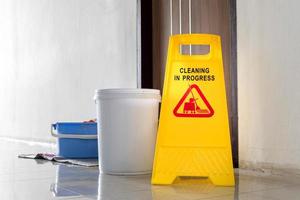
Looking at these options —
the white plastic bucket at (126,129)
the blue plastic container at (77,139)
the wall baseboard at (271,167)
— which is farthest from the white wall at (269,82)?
the blue plastic container at (77,139)

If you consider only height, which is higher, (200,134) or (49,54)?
(49,54)

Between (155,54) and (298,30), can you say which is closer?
(298,30)

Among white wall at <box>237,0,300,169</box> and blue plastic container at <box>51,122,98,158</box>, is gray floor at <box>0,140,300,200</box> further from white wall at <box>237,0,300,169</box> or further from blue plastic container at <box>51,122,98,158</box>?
blue plastic container at <box>51,122,98,158</box>

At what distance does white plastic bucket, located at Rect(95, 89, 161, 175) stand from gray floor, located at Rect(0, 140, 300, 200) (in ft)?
0.25

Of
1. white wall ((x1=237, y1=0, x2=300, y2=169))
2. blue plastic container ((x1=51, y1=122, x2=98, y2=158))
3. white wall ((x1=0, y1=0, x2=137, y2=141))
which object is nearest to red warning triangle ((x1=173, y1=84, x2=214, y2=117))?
white wall ((x1=237, y1=0, x2=300, y2=169))

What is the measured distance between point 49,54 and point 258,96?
8.43 feet

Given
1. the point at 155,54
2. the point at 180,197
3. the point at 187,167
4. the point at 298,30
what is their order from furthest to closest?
the point at 155,54 → the point at 298,30 → the point at 187,167 → the point at 180,197

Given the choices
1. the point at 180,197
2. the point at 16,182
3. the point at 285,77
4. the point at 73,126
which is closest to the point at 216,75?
the point at 285,77

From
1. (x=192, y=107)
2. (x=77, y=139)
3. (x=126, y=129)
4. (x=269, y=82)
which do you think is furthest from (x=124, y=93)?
(x=77, y=139)

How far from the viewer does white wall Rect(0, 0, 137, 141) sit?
287 centimetres

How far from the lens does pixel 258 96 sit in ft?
5.77

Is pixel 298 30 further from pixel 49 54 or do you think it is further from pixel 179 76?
pixel 49 54

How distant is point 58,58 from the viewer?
3670 millimetres

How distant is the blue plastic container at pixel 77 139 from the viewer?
2.34 m
